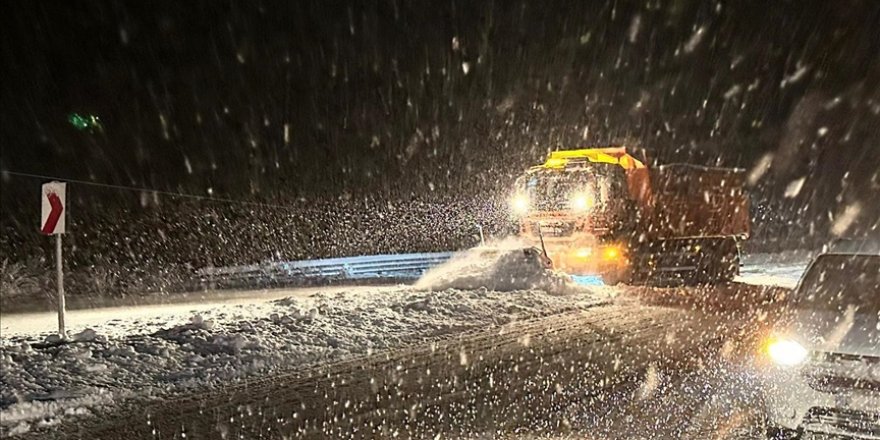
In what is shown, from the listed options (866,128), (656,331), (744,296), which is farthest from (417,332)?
(866,128)

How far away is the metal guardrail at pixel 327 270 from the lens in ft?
77.4

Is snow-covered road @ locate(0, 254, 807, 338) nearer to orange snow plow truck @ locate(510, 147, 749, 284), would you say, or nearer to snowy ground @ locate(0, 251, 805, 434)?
snowy ground @ locate(0, 251, 805, 434)

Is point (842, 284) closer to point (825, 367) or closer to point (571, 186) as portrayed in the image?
point (825, 367)

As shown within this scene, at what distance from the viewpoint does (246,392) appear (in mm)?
8109

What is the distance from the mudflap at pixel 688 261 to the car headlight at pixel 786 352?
13590 mm

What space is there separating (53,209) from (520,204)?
11.4m

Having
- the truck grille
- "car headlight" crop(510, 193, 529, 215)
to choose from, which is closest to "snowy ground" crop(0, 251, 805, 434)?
"car headlight" crop(510, 193, 529, 215)

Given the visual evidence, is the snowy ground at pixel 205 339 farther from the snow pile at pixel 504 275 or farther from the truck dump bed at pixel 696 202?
the truck dump bed at pixel 696 202

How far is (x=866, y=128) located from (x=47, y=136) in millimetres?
→ 49686

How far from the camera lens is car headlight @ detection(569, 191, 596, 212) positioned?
18.5m

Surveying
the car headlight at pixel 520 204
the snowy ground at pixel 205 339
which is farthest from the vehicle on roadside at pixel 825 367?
the car headlight at pixel 520 204

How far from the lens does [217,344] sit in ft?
33.5

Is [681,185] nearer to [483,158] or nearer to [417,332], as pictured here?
[417,332]

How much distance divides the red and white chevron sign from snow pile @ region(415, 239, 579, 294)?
8.07 meters
